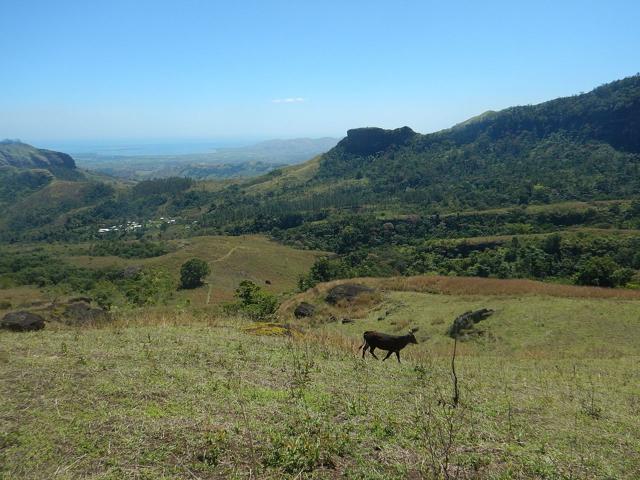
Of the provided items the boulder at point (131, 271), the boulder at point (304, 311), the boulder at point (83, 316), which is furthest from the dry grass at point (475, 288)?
the boulder at point (131, 271)

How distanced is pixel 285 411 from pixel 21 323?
368 inches

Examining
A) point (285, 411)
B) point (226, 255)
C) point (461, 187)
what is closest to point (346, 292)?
point (285, 411)

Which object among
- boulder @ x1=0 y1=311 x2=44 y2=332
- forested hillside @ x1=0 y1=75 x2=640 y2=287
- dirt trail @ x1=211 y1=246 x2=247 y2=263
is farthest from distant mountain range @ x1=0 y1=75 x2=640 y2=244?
boulder @ x1=0 y1=311 x2=44 y2=332

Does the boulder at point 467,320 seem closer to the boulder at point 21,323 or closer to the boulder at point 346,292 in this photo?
the boulder at point 346,292

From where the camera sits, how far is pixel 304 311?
2583 centimetres

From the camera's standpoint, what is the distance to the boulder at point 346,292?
91.8 feet

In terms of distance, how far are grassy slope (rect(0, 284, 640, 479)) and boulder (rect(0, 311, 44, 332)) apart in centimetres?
116

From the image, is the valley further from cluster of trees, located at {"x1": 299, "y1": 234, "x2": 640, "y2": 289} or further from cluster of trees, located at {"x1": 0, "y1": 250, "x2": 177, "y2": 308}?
cluster of trees, located at {"x1": 299, "y1": 234, "x2": 640, "y2": 289}

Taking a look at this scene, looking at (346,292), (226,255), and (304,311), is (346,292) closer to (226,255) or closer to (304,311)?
(304,311)

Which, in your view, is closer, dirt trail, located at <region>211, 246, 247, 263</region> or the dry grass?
the dry grass

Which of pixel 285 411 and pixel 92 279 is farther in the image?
pixel 92 279

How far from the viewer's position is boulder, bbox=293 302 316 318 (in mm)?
25703

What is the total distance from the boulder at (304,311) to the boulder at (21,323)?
1501 cm

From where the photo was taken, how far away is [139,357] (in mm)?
8844
